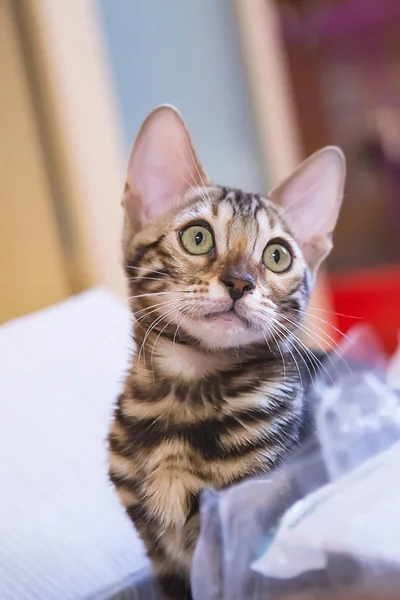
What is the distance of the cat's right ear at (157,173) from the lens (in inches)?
20.8

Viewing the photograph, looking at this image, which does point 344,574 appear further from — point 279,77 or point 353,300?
point 279,77

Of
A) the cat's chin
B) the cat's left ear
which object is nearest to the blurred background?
the cat's left ear

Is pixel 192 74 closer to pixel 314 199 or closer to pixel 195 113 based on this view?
pixel 195 113

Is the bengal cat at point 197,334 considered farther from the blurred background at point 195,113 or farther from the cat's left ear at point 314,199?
the blurred background at point 195,113

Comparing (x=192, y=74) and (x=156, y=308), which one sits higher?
(x=192, y=74)

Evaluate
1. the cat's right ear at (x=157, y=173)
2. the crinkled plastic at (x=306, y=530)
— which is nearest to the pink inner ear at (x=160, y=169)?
the cat's right ear at (x=157, y=173)

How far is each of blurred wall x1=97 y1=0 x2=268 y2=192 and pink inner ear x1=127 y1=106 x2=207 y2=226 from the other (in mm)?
349

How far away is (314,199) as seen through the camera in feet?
1.82

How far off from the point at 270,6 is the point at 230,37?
0.59ft

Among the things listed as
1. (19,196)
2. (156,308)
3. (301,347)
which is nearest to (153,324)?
(156,308)

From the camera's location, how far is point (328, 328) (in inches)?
24.3

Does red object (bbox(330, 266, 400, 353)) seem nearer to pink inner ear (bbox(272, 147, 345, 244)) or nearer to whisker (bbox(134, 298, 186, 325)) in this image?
pink inner ear (bbox(272, 147, 345, 244))

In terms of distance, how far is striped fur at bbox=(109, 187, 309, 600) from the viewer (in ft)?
1.45

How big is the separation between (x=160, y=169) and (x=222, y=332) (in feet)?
0.53
